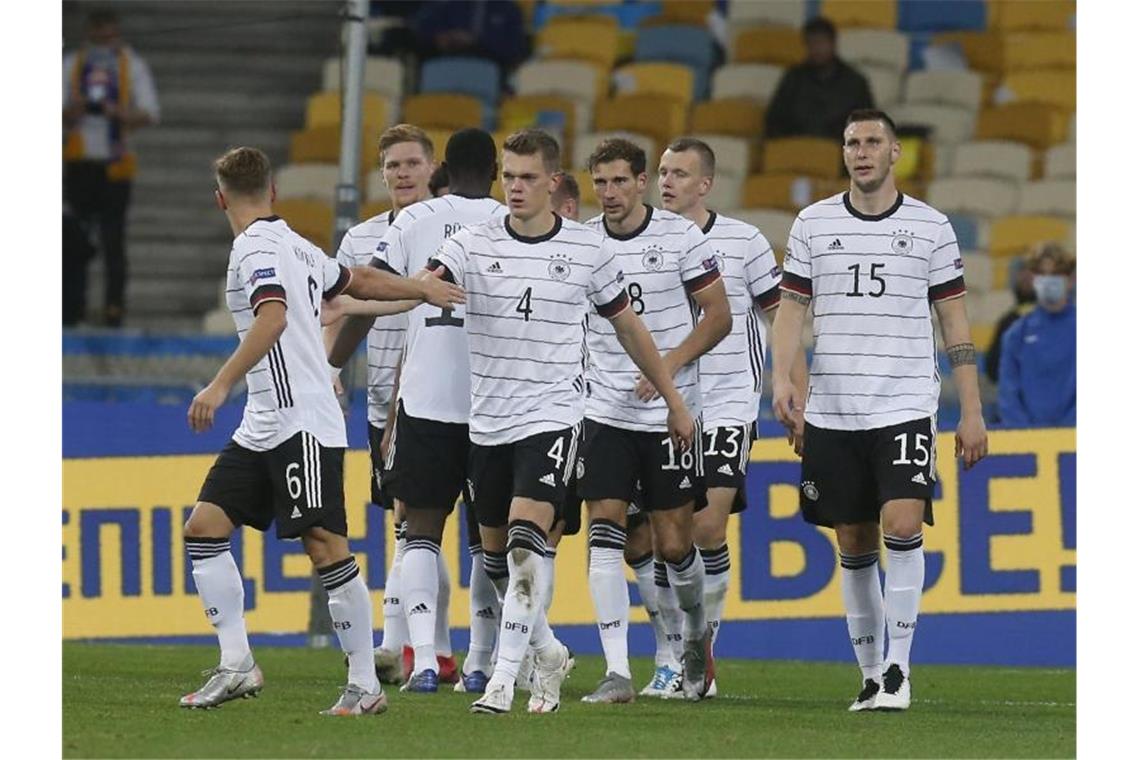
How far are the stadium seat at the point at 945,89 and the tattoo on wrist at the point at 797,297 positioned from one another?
33.2 feet

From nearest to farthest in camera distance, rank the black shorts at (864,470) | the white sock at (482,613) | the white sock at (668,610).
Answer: the black shorts at (864,470), the white sock at (482,613), the white sock at (668,610)

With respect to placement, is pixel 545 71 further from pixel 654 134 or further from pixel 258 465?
pixel 258 465

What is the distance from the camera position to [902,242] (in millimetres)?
9430

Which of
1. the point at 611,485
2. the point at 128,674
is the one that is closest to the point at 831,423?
the point at 611,485

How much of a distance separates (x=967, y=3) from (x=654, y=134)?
10.3ft

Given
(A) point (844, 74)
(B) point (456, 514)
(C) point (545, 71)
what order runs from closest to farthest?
1. (B) point (456, 514)
2. (A) point (844, 74)
3. (C) point (545, 71)

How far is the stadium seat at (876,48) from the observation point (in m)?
19.8

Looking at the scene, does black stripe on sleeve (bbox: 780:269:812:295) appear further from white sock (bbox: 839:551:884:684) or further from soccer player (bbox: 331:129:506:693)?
soccer player (bbox: 331:129:506:693)

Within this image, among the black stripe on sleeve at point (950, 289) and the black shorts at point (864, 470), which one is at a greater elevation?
the black stripe on sleeve at point (950, 289)

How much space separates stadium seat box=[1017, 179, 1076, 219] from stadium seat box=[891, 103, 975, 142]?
892mm

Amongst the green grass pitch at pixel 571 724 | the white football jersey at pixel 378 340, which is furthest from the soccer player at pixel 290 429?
the white football jersey at pixel 378 340

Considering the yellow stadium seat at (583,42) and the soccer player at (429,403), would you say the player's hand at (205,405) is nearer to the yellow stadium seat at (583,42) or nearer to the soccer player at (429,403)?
the soccer player at (429,403)

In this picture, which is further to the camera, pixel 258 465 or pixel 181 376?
pixel 181 376

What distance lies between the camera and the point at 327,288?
8.59 m
